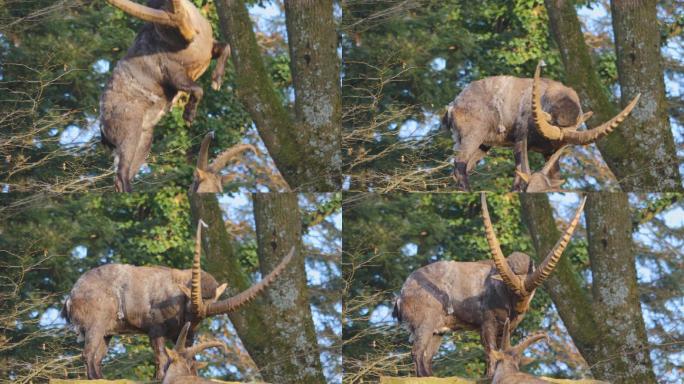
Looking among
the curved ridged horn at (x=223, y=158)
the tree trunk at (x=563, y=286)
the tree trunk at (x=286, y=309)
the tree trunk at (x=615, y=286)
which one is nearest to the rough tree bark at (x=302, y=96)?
the tree trunk at (x=286, y=309)

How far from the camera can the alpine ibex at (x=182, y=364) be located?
1616cm

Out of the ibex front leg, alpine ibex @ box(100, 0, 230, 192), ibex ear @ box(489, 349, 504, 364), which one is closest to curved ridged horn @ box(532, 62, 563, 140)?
ibex ear @ box(489, 349, 504, 364)

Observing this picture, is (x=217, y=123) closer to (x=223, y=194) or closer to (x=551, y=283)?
(x=223, y=194)

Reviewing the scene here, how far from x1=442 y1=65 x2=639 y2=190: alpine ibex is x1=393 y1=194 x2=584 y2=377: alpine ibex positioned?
71 centimetres

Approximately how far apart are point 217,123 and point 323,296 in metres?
2.15

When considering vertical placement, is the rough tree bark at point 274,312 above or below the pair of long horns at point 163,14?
below

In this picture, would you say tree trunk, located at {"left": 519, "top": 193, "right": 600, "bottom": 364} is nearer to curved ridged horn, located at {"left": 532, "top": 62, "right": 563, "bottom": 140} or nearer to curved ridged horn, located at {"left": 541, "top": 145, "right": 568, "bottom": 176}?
curved ridged horn, located at {"left": 541, "top": 145, "right": 568, "bottom": 176}

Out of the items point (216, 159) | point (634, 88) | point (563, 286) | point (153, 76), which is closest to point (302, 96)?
point (216, 159)

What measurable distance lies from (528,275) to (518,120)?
4.75 feet

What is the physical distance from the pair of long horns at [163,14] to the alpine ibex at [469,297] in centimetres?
286

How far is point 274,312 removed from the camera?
19812mm

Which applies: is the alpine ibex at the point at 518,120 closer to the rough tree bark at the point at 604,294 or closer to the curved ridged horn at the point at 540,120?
the curved ridged horn at the point at 540,120

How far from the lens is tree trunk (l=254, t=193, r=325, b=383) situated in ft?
64.5

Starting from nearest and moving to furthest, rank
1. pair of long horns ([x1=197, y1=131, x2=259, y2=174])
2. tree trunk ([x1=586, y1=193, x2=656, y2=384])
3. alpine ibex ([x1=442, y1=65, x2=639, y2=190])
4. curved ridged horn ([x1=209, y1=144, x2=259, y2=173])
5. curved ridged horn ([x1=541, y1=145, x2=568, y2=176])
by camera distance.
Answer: alpine ibex ([x1=442, y1=65, x2=639, y2=190]) → curved ridged horn ([x1=541, y1=145, x2=568, y2=176]) → pair of long horns ([x1=197, y1=131, x2=259, y2=174]) → curved ridged horn ([x1=209, y1=144, x2=259, y2=173]) → tree trunk ([x1=586, y1=193, x2=656, y2=384])
